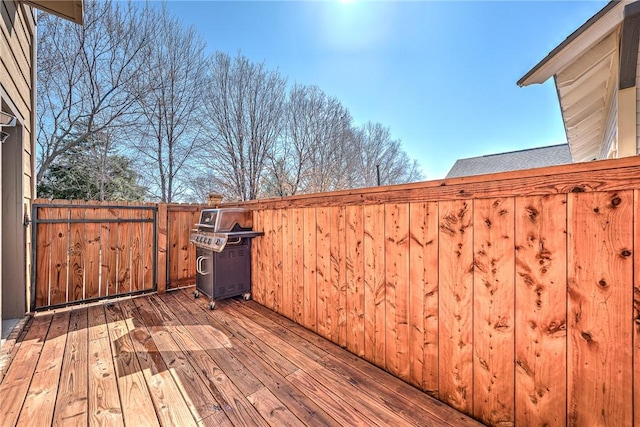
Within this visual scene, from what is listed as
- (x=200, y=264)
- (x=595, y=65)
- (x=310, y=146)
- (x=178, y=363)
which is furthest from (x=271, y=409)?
(x=310, y=146)

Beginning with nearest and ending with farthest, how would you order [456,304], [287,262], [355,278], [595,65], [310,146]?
1. [456,304]
2. [355,278]
3. [595,65]
4. [287,262]
5. [310,146]

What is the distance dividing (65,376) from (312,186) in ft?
30.5

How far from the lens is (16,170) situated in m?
2.52

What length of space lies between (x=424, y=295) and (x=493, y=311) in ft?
1.21

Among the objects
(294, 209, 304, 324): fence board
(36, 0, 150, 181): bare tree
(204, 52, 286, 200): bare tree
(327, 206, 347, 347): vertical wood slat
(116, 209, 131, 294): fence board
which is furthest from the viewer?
(204, 52, 286, 200): bare tree

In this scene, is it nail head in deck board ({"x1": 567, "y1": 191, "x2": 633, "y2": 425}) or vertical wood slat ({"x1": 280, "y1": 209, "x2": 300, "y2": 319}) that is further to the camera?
vertical wood slat ({"x1": 280, "y1": 209, "x2": 300, "y2": 319})

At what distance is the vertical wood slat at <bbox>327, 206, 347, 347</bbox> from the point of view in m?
2.17

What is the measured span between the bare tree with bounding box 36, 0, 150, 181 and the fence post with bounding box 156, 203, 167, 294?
5261 mm

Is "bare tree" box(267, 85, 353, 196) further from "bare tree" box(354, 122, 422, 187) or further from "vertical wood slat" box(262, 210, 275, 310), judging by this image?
"vertical wood slat" box(262, 210, 275, 310)

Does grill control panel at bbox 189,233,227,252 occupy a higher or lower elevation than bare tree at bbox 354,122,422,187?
lower

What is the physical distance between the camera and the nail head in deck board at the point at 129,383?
1.42 meters

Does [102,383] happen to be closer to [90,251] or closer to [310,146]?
[90,251]

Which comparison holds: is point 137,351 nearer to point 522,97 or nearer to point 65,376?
point 65,376

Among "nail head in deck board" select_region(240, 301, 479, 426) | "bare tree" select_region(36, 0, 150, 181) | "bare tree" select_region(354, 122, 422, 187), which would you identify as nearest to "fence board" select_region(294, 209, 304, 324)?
"nail head in deck board" select_region(240, 301, 479, 426)
